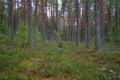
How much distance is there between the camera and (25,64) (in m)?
10.5

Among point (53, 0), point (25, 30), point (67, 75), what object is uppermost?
point (53, 0)

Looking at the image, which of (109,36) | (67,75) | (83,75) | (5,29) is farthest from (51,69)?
(109,36)

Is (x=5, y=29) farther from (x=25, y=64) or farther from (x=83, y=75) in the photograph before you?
(x=83, y=75)

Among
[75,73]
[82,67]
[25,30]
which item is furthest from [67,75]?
[25,30]

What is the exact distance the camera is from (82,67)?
34.3 ft

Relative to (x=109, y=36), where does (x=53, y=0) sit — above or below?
above

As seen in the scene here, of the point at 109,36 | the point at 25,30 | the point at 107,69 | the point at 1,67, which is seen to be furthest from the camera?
the point at 109,36

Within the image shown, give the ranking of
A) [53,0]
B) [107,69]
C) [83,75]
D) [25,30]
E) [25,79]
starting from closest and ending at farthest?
[25,79], [83,75], [107,69], [25,30], [53,0]

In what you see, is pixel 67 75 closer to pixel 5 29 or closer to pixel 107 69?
pixel 107 69

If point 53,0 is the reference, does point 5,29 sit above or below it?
below

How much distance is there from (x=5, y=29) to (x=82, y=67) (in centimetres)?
2435

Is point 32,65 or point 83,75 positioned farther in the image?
point 32,65

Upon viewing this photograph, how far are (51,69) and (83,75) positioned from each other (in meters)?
1.80

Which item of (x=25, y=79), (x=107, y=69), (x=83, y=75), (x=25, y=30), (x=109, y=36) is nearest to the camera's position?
(x=25, y=79)
